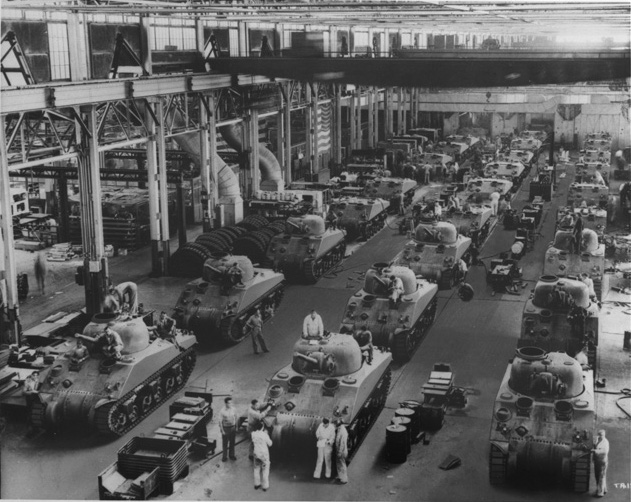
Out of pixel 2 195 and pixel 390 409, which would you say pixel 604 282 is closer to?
pixel 390 409

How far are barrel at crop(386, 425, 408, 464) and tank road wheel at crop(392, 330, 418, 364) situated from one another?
5464 mm

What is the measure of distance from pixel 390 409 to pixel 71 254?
17975mm

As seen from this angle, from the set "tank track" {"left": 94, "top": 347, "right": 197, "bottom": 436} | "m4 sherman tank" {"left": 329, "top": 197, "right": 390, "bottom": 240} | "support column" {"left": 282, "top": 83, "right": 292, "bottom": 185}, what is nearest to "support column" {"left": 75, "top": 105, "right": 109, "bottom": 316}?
"tank track" {"left": 94, "top": 347, "right": 197, "bottom": 436}

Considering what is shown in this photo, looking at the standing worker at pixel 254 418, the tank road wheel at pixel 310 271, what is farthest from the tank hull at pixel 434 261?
the standing worker at pixel 254 418

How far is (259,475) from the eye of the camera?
16.9 m

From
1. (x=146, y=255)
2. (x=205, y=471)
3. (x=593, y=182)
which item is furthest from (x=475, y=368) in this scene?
(x=593, y=182)

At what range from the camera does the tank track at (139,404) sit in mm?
19094

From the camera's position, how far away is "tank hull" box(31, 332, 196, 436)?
1930cm

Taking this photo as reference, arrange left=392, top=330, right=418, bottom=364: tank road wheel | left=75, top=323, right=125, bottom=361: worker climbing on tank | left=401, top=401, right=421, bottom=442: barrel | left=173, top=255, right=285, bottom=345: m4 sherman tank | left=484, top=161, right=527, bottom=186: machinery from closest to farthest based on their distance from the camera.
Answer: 1. left=401, top=401, right=421, bottom=442: barrel
2. left=75, top=323, right=125, bottom=361: worker climbing on tank
3. left=392, top=330, right=418, bottom=364: tank road wheel
4. left=173, top=255, right=285, bottom=345: m4 sherman tank
5. left=484, top=161, right=527, bottom=186: machinery

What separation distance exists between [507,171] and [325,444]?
31.7 metres

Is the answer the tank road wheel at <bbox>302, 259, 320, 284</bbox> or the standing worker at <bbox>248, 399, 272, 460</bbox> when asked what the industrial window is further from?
the standing worker at <bbox>248, 399, 272, 460</bbox>

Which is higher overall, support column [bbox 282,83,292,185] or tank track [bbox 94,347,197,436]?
support column [bbox 282,83,292,185]

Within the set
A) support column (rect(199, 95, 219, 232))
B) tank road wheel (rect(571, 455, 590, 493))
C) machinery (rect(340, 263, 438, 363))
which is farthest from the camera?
support column (rect(199, 95, 219, 232))

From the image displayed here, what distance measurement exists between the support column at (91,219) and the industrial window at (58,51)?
123cm
